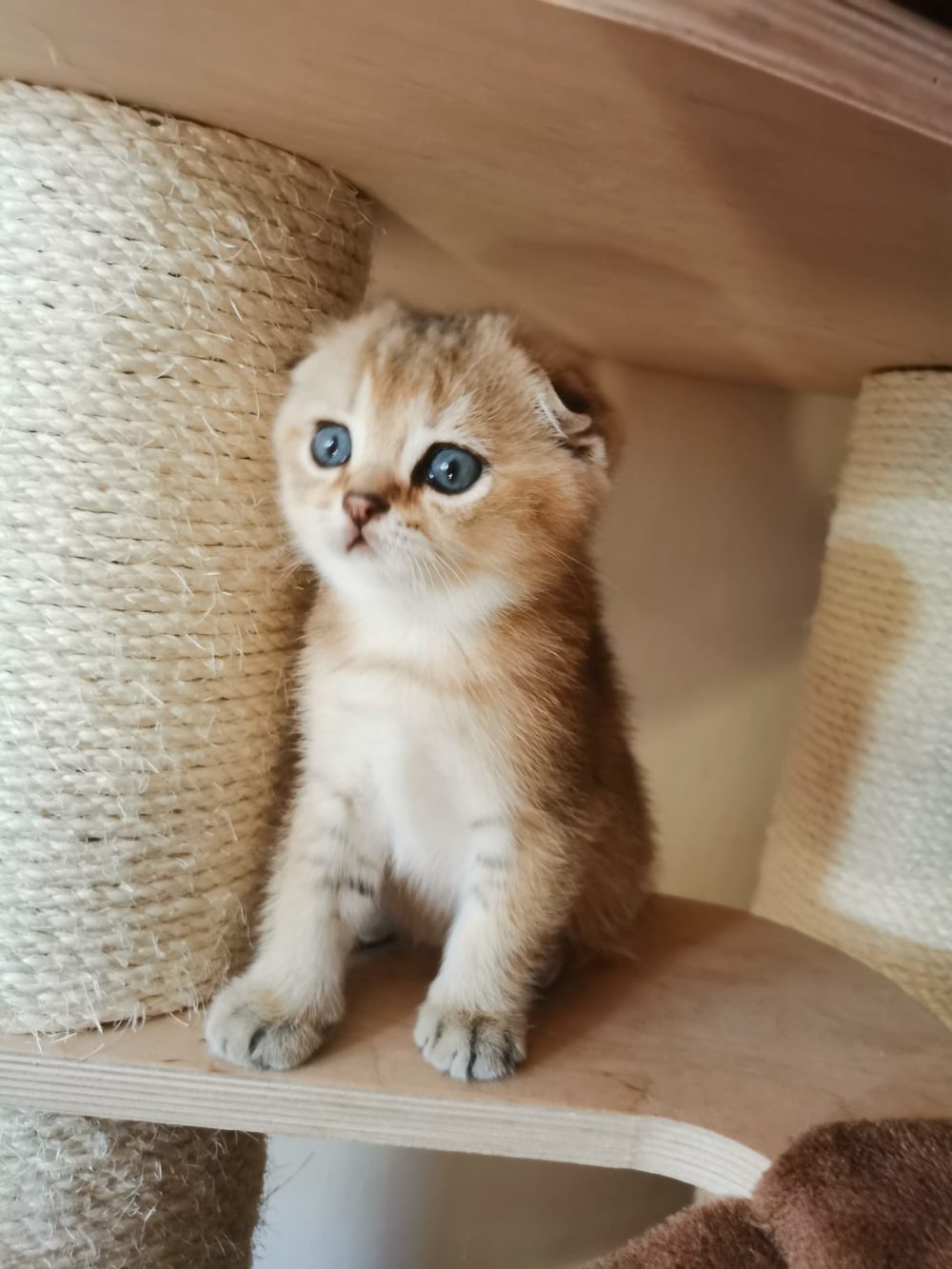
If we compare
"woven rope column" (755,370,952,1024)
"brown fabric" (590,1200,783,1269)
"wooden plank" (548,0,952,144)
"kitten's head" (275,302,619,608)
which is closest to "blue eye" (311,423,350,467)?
"kitten's head" (275,302,619,608)

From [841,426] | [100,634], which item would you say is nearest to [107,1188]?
[100,634]

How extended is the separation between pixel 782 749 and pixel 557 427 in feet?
2.74

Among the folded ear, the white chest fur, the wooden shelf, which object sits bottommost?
the wooden shelf

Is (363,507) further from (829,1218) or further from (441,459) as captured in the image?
(829,1218)

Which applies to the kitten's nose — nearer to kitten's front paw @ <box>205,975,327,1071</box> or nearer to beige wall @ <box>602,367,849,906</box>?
kitten's front paw @ <box>205,975,327,1071</box>

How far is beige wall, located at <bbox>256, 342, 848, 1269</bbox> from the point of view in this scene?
1.22 m

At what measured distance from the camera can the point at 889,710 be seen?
97 cm

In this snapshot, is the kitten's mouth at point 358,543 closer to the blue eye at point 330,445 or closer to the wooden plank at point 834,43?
the blue eye at point 330,445

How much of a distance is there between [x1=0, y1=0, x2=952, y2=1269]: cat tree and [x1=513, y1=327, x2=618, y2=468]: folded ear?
86 mm

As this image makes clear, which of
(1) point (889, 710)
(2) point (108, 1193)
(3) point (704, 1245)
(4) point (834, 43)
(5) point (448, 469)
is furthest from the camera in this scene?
(1) point (889, 710)

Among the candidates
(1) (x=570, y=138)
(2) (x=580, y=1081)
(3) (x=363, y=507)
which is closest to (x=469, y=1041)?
(2) (x=580, y=1081)

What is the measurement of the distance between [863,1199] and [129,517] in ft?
1.84

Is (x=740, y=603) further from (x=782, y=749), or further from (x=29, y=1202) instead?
(x=29, y=1202)

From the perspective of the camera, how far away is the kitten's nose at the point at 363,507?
0.58 metres
